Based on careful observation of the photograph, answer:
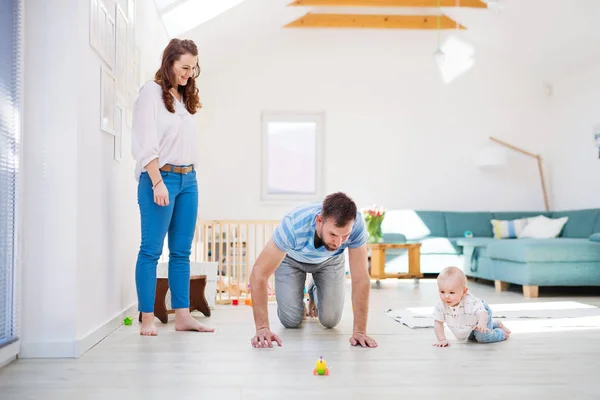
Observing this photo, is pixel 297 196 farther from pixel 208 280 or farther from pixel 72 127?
pixel 72 127

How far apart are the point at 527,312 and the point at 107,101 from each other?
2.69 meters

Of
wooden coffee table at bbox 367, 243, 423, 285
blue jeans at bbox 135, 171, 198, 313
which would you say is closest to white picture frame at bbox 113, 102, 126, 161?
blue jeans at bbox 135, 171, 198, 313

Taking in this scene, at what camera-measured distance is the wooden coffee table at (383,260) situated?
5672mm

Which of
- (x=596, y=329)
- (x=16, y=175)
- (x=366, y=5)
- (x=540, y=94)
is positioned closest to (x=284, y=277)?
(x=16, y=175)

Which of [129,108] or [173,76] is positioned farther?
[129,108]

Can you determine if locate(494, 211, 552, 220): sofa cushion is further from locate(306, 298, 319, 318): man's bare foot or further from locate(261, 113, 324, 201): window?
locate(306, 298, 319, 318): man's bare foot

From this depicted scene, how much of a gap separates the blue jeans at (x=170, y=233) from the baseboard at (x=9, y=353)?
0.66 meters

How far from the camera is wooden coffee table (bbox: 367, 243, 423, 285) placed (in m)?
5.67

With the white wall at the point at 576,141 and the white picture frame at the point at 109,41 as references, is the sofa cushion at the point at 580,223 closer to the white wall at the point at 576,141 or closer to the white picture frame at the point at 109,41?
the white wall at the point at 576,141

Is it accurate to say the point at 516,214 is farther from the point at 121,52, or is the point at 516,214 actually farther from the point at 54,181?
the point at 54,181

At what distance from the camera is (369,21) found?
7203 mm

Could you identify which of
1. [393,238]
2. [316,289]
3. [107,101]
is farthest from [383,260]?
[107,101]

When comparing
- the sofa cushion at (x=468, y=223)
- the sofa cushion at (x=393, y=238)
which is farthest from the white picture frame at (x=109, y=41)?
the sofa cushion at (x=468, y=223)

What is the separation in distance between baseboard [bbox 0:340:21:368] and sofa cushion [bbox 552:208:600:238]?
5.14 m
